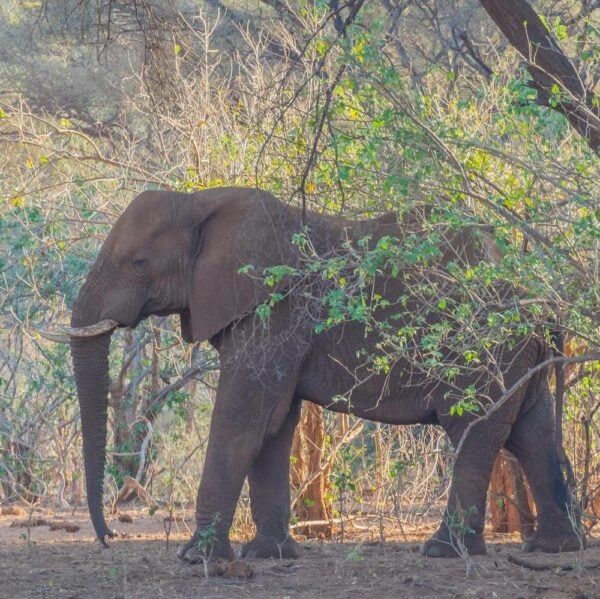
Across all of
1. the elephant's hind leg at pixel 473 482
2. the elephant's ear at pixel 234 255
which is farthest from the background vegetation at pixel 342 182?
the elephant's hind leg at pixel 473 482

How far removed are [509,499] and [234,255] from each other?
2.50 meters

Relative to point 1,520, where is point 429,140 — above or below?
above

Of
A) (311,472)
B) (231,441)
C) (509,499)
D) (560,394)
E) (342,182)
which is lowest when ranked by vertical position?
(509,499)

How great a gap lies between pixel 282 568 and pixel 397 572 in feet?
2.10

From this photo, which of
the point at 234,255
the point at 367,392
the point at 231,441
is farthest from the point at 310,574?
the point at 234,255

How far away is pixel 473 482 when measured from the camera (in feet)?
25.6

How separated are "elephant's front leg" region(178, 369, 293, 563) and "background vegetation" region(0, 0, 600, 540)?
0.82 metres

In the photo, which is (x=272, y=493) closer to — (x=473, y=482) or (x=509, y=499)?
(x=473, y=482)

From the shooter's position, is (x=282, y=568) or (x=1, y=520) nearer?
(x=282, y=568)

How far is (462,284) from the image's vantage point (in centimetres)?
620

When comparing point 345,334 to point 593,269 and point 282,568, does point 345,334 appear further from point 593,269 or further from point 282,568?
point 593,269

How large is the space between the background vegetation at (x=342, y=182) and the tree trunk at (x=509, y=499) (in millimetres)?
374

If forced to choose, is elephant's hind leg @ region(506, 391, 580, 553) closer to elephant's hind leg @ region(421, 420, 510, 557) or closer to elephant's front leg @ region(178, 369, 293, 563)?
elephant's hind leg @ region(421, 420, 510, 557)

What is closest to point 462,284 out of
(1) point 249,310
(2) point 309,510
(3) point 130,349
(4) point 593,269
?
(4) point 593,269
